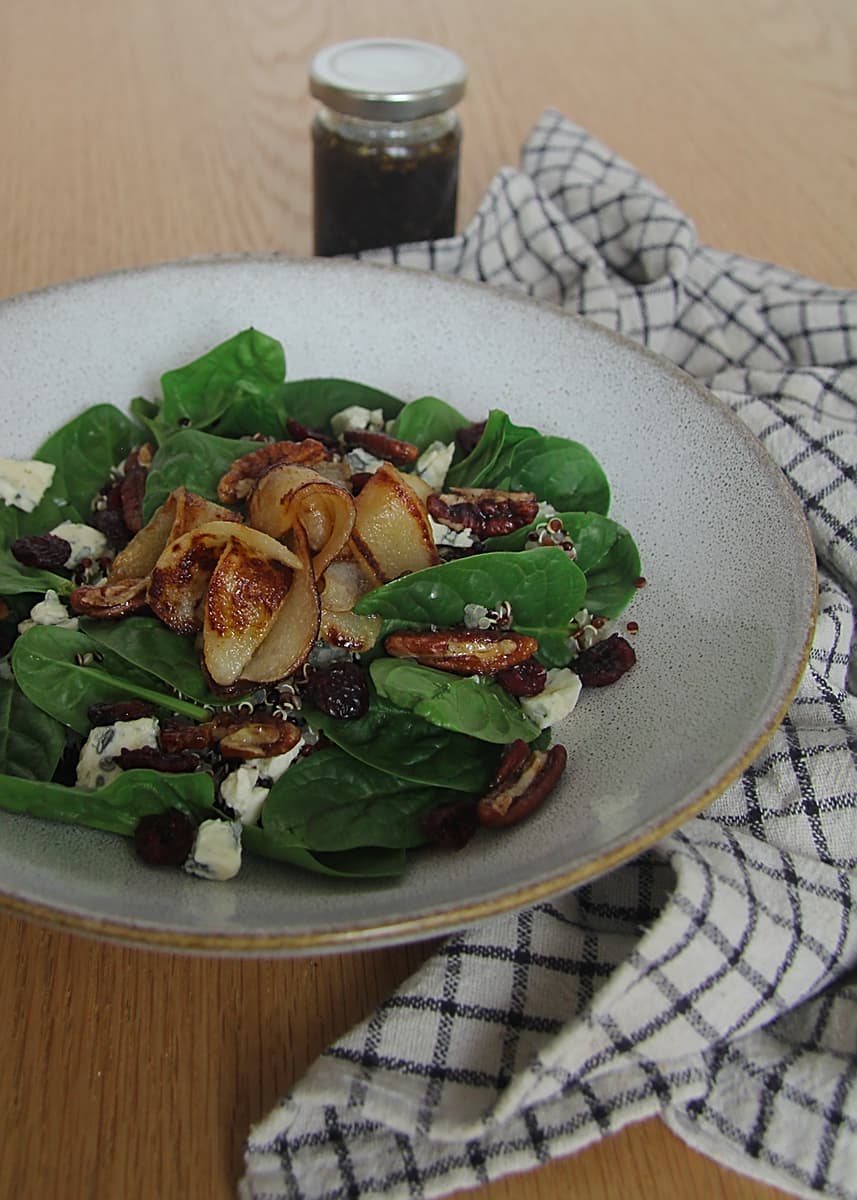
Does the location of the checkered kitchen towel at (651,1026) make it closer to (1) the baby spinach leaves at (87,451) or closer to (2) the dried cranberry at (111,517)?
(2) the dried cranberry at (111,517)

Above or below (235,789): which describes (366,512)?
above

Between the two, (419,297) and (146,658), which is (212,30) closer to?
(419,297)

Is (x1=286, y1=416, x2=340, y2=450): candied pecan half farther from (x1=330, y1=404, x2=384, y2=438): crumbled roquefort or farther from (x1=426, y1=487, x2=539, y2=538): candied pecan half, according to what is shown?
(x1=426, y1=487, x2=539, y2=538): candied pecan half

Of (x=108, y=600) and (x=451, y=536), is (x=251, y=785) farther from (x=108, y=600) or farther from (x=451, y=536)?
(x=451, y=536)

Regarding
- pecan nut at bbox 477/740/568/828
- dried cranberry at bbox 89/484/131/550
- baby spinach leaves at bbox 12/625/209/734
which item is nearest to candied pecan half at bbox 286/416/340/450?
dried cranberry at bbox 89/484/131/550

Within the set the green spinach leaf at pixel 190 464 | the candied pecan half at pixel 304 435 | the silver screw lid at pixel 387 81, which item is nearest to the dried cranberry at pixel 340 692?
the green spinach leaf at pixel 190 464

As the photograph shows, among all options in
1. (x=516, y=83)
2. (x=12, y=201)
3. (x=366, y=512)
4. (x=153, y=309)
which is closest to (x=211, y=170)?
(x=12, y=201)

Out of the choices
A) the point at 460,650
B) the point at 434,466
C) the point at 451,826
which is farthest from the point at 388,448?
the point at 451,826
